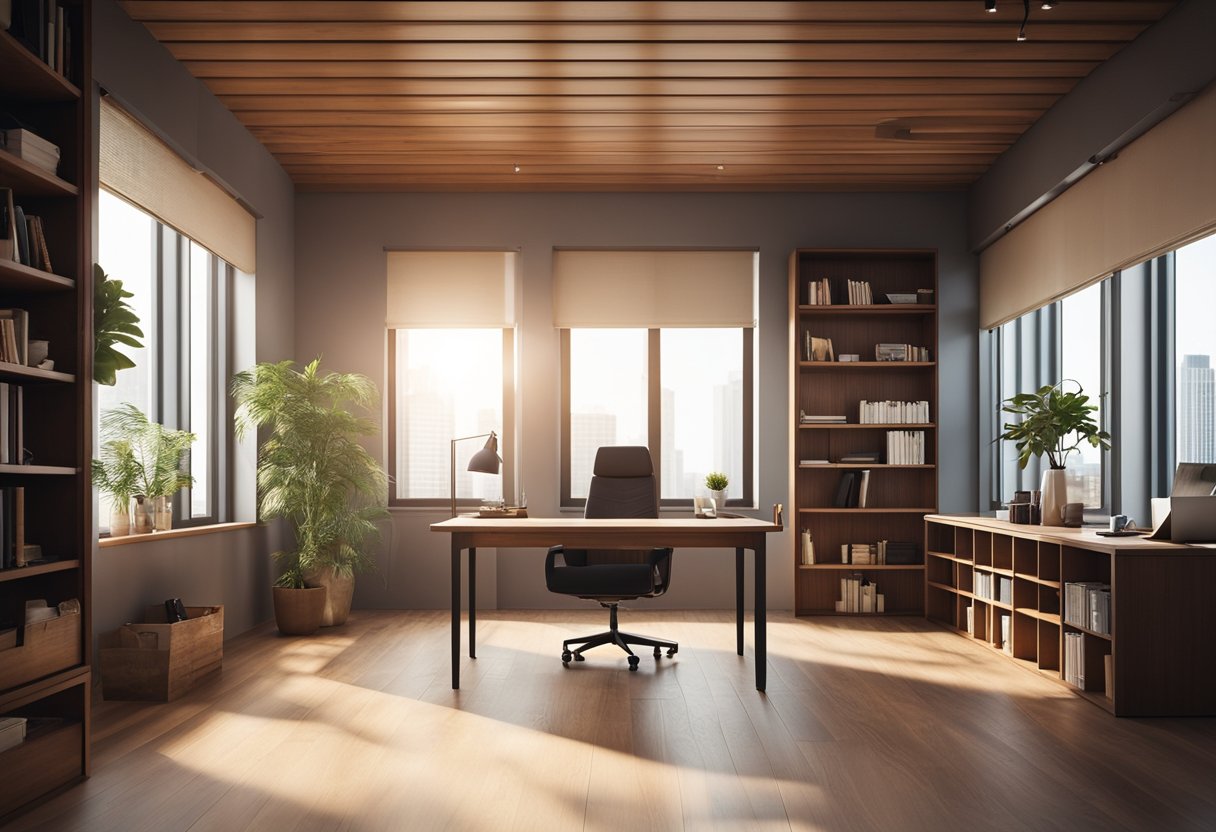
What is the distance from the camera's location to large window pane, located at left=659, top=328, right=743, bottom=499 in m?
7.55

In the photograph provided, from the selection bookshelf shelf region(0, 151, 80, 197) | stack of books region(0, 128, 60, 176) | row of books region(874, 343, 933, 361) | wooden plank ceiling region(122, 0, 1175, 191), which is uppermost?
wooden plank ceiling region(122, 0, 1175, 191)

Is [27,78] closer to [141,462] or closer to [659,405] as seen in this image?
[141,462]

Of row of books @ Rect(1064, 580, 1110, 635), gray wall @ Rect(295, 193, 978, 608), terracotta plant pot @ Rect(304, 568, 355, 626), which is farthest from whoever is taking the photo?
gray wall @ Rect(295, 193, 978, 608)

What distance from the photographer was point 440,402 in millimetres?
7512

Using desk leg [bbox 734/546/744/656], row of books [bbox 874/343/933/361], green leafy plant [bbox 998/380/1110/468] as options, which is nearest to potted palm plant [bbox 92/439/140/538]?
desk leg [bbox 734/546/744/656]

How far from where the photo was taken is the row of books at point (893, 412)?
7051 millimetres

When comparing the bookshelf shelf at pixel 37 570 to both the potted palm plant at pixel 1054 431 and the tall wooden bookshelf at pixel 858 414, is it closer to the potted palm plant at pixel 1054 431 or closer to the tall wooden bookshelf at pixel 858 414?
the potted palm plant at pixel 1054 431

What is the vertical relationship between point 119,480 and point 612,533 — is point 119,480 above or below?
above

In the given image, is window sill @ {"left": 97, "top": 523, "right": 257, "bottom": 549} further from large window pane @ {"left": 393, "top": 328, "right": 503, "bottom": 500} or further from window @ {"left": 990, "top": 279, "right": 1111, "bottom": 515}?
window @ {"left": 990, "top": 279, "right": 1111, "bottom": 515}

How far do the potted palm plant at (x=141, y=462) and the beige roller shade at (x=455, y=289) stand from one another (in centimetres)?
261

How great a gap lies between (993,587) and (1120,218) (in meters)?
2.11

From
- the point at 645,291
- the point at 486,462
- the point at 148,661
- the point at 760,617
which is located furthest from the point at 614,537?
the point at 645,291

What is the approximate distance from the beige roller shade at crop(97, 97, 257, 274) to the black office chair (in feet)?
8.48

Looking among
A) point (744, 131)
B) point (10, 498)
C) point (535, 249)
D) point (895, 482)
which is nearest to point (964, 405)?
point (895, 482)
